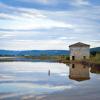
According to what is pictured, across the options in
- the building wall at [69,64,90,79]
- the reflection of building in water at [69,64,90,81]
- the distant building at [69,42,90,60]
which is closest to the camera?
the reflection of building in water at [69,64,90,81]

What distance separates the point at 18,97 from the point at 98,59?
43.9 meters

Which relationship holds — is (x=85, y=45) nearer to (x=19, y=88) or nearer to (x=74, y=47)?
(x=74, y=47)

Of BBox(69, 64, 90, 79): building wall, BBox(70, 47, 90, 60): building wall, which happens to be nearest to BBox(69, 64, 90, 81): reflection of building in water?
BBox(69, 64, 90, 79): building wall

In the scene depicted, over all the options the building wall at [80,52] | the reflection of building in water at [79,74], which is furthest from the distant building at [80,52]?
the reflection of building in water at [79,74]

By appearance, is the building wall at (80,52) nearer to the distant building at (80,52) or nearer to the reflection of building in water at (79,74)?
the distant building at (80,52)

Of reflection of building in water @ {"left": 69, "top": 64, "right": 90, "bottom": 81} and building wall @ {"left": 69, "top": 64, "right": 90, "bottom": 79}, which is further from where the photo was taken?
building wall @ {"left": 69, "top": 64, "right": 90, "bottom": 79}

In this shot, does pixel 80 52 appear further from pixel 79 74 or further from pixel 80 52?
pixel 79 74

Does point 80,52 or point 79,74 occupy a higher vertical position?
point 80,52

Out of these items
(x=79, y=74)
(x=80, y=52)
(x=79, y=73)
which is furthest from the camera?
(x=80, y=52)

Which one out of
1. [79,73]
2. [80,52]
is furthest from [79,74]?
[80,52]

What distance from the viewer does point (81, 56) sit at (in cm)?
7912

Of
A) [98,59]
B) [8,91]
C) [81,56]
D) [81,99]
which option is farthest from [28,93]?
[81,56]

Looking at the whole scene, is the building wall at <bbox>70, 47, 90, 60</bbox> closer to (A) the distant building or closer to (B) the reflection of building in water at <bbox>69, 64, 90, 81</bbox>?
(A) the distant building

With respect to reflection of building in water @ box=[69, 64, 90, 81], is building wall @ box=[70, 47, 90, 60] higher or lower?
higher
